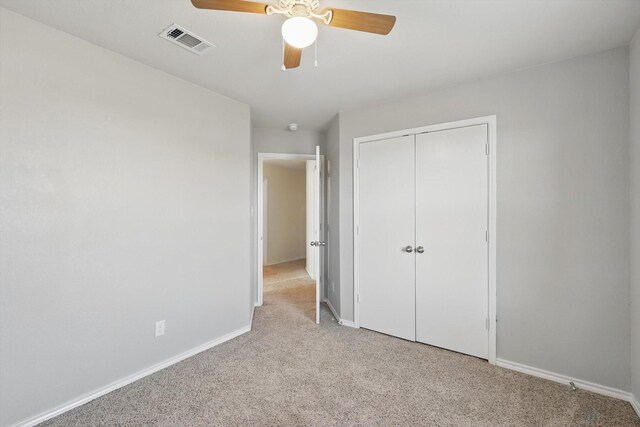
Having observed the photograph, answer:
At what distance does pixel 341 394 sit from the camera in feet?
6.62

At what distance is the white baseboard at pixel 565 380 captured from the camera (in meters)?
1.97

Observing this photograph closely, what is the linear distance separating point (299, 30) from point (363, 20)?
318 mm

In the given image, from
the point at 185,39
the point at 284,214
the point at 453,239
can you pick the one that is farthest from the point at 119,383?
the point at 284,214

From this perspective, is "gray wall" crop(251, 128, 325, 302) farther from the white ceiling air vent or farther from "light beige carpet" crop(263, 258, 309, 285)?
the white ceiling air vent

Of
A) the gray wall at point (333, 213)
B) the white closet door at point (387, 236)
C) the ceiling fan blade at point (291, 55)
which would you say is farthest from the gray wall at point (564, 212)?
the ceiling fan blade at point (291, 55)

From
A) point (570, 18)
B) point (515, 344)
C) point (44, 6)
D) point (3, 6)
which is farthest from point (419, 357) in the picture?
point (3, 6)

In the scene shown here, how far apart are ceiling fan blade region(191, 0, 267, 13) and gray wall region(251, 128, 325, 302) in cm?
261

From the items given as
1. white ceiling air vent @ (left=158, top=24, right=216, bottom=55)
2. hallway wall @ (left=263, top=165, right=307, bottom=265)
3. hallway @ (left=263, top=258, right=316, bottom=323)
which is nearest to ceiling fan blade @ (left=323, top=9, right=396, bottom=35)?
white ceiling air vent @ (left=158, top=24, right=216, bottom=55)

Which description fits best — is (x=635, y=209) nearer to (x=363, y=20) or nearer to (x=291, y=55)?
(x=363, y=20)

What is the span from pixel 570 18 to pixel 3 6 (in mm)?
3316

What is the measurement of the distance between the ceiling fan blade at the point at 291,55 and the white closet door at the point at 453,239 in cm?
159

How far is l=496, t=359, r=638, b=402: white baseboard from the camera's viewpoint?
6.47 feet

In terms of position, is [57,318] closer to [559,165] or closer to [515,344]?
[515,344]

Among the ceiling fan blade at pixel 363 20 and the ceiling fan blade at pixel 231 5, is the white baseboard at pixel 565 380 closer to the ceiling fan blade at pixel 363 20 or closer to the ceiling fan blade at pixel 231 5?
the ceiling fan blade at pixel 363 20
